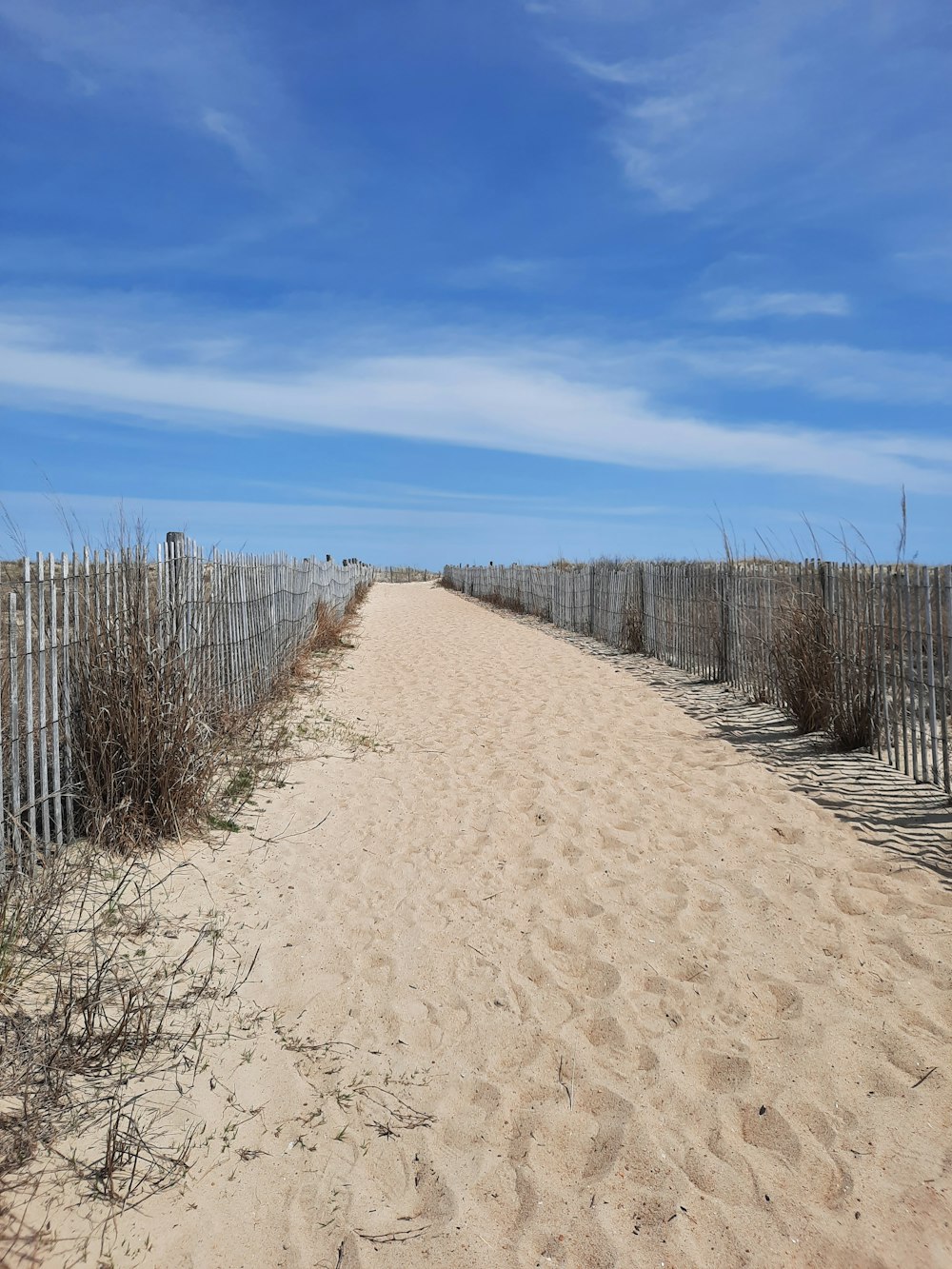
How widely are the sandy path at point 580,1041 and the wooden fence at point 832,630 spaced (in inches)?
41.3

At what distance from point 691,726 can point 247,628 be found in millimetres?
4097

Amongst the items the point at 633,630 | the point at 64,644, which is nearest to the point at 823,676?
the point at 64,644

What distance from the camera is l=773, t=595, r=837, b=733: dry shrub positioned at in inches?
266

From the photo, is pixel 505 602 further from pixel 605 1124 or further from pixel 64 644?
pixel 605 1124

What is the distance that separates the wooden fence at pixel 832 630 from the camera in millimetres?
5480

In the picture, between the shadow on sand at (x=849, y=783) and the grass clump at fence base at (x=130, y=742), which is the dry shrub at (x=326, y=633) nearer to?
the shadow on sand at (x=849, y=783)

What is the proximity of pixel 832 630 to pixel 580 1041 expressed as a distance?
460 cm

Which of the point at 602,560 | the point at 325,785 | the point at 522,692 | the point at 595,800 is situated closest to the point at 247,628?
the point at 325,785

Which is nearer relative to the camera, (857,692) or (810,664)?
(857,692)

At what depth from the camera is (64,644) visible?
171 inches

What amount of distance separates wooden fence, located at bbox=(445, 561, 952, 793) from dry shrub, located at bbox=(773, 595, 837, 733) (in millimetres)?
26

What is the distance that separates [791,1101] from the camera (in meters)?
2.67

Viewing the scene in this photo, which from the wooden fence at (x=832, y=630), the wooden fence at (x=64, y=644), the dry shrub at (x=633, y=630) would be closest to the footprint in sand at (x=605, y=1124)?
the wooden fence at (x=64, y=644)

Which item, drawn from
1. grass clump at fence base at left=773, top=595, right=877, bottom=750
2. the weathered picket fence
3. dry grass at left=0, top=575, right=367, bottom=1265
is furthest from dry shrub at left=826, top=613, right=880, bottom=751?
the weathered picket fence
